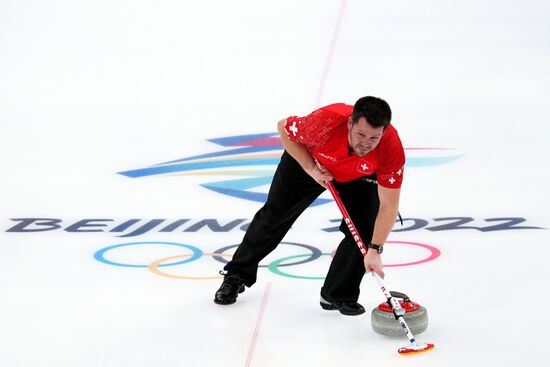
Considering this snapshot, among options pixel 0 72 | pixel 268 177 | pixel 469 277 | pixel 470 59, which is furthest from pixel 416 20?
pixel 469 277

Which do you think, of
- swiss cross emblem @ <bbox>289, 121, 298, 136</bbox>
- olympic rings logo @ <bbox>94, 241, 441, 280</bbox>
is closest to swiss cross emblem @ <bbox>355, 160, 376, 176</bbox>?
swiss cross emblem @ <bbox>289, 121, 298, 136</bbox>

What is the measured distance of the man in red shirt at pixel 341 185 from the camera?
11.5 ft

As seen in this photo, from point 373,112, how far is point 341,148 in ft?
1.27

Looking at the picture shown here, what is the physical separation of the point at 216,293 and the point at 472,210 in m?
2.18

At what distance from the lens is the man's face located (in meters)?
3.34

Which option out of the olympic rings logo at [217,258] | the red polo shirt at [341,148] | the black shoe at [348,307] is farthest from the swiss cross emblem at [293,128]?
the olympic rings logo at [217,258]

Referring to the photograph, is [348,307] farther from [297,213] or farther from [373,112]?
[373,112]

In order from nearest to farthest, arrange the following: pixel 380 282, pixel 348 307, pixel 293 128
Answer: pixel 380 282 < pixel 293 128 < pixel 348 307

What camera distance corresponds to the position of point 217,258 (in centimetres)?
491

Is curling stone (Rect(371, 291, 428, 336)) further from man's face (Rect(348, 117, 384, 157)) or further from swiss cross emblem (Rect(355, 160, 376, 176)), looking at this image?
man's face (Rect(348, 117, 384, 157))

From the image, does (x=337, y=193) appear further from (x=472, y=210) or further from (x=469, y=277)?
(x=472, y=210)

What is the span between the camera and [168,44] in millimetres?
8219

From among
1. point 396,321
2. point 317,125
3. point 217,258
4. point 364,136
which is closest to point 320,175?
point 317,125

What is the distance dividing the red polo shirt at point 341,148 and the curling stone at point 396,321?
0.50 metres
